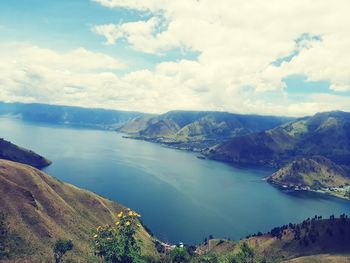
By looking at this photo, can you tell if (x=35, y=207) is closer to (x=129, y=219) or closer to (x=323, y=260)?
(x=129, y=219)

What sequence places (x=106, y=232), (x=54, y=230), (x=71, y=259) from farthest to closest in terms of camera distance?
(x=54, y=230) → (x=71, y=259) → (x=106, y=232)

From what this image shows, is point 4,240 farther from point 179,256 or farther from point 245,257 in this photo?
point 245,257

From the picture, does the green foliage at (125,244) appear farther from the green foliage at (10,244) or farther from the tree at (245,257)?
the green foliage at (10,244)

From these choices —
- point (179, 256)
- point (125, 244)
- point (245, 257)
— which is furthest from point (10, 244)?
point (245, 257)

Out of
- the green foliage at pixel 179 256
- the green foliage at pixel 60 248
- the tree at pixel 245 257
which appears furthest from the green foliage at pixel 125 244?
the green foliage at pixel 60 248

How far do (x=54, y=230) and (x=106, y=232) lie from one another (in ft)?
332

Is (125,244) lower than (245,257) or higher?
higher

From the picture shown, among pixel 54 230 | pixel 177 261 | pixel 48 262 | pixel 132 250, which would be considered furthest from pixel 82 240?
pixel 132 250

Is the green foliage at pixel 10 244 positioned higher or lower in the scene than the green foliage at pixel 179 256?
lower

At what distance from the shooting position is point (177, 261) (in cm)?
12138

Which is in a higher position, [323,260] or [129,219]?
[129,219]

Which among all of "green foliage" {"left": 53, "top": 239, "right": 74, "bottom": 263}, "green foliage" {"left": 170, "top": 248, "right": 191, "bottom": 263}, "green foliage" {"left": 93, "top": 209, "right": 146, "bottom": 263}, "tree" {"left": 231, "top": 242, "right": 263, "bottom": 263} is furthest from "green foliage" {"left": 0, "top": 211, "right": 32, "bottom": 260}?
"tree" {"left": 231, "top": 242, "right": 263, "bottom": 263}

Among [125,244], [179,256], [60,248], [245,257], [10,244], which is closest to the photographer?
[125,244]

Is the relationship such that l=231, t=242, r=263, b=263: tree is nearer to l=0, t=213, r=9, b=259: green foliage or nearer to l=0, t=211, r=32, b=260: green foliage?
l=0, t=213, r=9, b=259: green foliage
